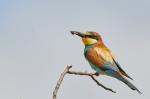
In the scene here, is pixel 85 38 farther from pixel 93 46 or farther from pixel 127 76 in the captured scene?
pixel 127 76

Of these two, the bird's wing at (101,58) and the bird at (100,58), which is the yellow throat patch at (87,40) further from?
the bird's wing at (101,58)

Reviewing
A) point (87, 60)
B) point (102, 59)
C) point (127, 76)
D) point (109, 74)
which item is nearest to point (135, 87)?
point (127, 76)

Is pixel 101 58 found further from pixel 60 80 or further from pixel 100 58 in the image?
pixel 60 80

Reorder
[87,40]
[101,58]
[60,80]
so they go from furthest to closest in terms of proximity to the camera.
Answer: [101,58] → [87,40] → [60,80]

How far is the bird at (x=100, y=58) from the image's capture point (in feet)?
12.6

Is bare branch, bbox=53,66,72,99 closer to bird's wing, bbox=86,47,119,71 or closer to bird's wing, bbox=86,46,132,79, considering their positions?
bird's wing, bbox=86,46,132,79

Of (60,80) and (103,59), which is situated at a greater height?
(60,80)

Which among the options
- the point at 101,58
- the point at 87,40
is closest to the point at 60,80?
the point at 87,40

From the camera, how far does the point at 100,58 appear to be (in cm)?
432

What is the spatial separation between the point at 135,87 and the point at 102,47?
4.33 ft

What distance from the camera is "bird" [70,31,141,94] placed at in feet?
12.6

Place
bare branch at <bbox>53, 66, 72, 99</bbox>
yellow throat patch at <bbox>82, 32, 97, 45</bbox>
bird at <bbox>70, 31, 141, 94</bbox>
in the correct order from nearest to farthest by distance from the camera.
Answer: bare branch at <bbox>53, 66, 72, 99</bbox> < bird at <bbox>70, 31, 141, 94</bbox> < yellow throat patch at <bbox>82, 32, 97, 45</bbox>

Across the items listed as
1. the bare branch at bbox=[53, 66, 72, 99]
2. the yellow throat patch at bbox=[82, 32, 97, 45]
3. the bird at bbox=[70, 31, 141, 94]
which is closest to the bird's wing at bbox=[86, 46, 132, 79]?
the bird at bbox=[70, 31, 141, 94]

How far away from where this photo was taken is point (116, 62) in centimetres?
404
